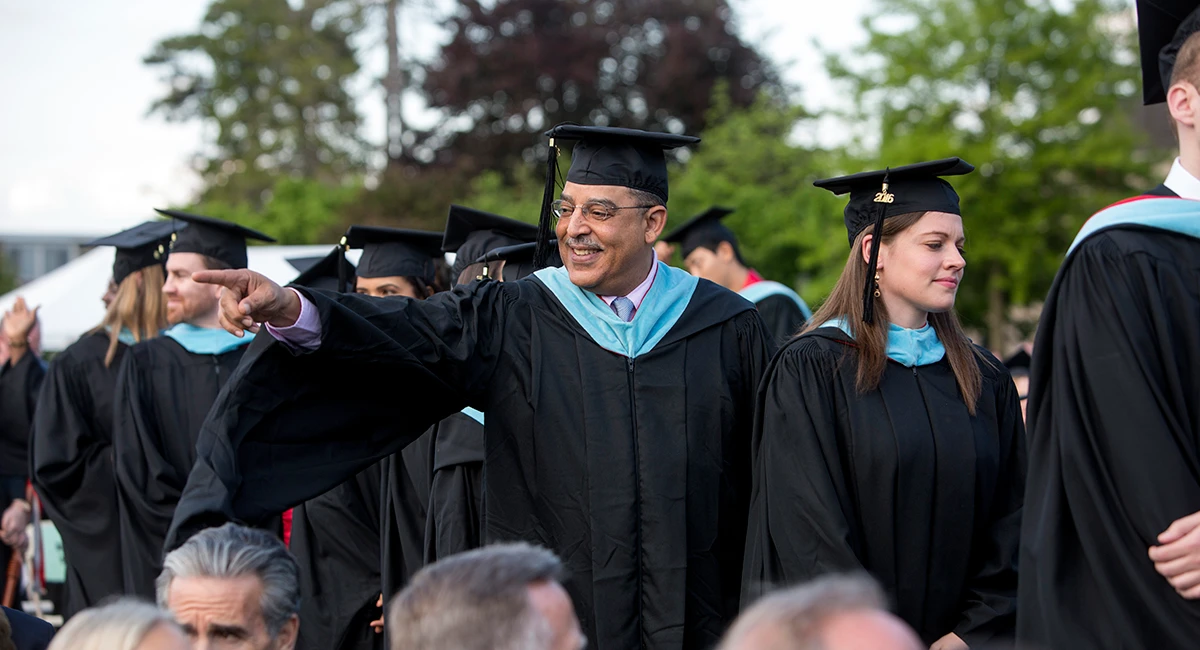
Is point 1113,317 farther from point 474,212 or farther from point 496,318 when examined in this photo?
point 474,212

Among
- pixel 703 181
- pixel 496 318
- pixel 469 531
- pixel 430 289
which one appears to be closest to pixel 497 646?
pixel 496 318

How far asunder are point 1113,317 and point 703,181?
56.4 ft

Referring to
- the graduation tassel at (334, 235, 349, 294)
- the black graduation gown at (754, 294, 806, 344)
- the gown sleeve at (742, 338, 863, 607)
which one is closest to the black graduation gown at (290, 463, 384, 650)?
the graduation tassel at (334, 235, 349, 294)

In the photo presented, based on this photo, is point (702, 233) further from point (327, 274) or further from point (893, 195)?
point (893, 195)

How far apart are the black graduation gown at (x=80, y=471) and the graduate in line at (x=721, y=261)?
3718mm

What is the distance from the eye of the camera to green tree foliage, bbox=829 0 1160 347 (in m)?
18.7

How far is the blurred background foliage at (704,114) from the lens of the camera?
18969 millimetres

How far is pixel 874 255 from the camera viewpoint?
4.08m

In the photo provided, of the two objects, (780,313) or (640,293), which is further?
(780,313)

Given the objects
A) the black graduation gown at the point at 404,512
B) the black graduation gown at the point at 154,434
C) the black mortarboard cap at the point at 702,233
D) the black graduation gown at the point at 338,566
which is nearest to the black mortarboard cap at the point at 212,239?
the black graduation gown at the point at 154,434

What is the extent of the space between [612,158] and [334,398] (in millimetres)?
1259

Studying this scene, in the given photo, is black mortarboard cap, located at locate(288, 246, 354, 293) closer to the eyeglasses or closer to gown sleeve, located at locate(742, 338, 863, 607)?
the eyeglasses

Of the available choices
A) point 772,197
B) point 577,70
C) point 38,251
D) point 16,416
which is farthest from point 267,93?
point 38,251

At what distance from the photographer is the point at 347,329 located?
11.7ft
